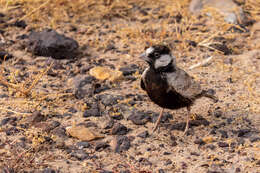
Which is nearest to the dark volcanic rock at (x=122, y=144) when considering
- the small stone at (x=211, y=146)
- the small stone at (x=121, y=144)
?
the small stone at (x=121, y=144)

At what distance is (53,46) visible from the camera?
5.84m

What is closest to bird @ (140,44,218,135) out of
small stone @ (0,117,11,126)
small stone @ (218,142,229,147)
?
small stone @ (218,142,229,147)

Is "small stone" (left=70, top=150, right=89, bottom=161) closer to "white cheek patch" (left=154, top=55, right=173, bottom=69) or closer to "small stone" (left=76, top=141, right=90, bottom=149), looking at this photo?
"small stone" (left=76, top=141, right=90, bottom=149)

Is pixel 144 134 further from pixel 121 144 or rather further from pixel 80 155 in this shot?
pixel 80 155

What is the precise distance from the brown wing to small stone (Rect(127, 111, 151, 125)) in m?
0.62

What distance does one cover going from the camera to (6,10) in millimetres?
7031

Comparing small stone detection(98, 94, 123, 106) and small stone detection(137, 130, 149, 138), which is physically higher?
small stone detection(98, 94, 123, 106)

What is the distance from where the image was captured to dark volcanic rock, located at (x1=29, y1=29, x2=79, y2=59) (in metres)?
5.86

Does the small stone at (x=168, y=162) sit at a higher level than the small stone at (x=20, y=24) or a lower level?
lower

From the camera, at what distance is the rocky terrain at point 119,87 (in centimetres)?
398

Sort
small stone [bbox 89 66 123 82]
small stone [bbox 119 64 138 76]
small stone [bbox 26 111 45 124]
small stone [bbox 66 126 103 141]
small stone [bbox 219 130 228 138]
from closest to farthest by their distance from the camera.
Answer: small stone [bbox 66 126 103 141]
small stone [bbox 219 130 228 138]
small stone [bbox 26 111 45 124]
small stone [bbox 89 66 123 82]
small stone [bbox 119 64 138 76]

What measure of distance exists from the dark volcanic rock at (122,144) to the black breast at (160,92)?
508 mm

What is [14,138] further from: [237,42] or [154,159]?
[237,42]

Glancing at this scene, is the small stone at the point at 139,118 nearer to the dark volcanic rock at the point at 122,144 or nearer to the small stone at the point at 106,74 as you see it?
the dark volcanic rock at the point at 122,144
